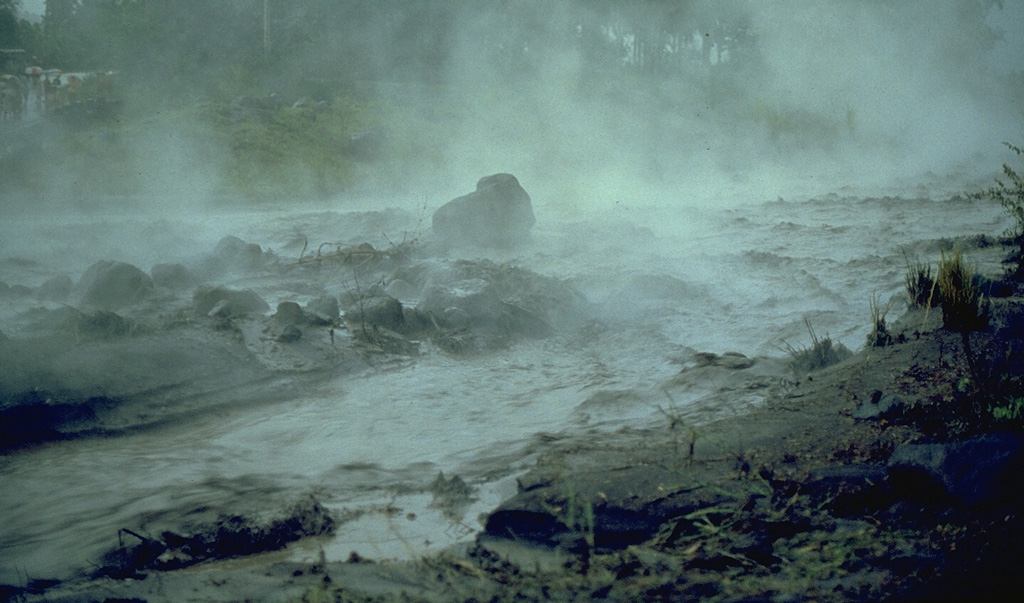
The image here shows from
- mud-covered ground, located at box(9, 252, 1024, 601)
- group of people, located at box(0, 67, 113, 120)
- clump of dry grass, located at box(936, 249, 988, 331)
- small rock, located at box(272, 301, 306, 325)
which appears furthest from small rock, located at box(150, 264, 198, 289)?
group of people, located at box(0, 67, 113, 120)

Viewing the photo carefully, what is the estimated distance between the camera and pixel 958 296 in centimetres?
423

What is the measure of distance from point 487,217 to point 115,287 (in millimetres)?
4652

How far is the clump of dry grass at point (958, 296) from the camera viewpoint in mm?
4184

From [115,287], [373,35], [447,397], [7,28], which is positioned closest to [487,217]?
[115,287]

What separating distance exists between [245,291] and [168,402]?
1831mm

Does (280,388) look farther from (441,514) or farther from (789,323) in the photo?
(789,323)

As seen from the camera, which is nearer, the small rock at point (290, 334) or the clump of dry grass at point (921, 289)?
the clump of dry grass at point (921, 289)

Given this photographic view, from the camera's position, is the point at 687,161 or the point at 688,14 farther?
the point at 688,14

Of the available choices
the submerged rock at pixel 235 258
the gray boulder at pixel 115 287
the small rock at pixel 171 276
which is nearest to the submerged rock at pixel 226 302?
the gray boulder at pixel 115 287

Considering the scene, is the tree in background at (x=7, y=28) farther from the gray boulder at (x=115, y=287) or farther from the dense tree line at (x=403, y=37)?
the gray boulder at (x=115, y=287)

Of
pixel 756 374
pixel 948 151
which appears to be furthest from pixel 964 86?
pixel 756 374

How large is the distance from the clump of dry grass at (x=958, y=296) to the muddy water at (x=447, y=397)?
1.27 m

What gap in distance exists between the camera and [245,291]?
6465mm

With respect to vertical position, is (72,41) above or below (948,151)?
above
